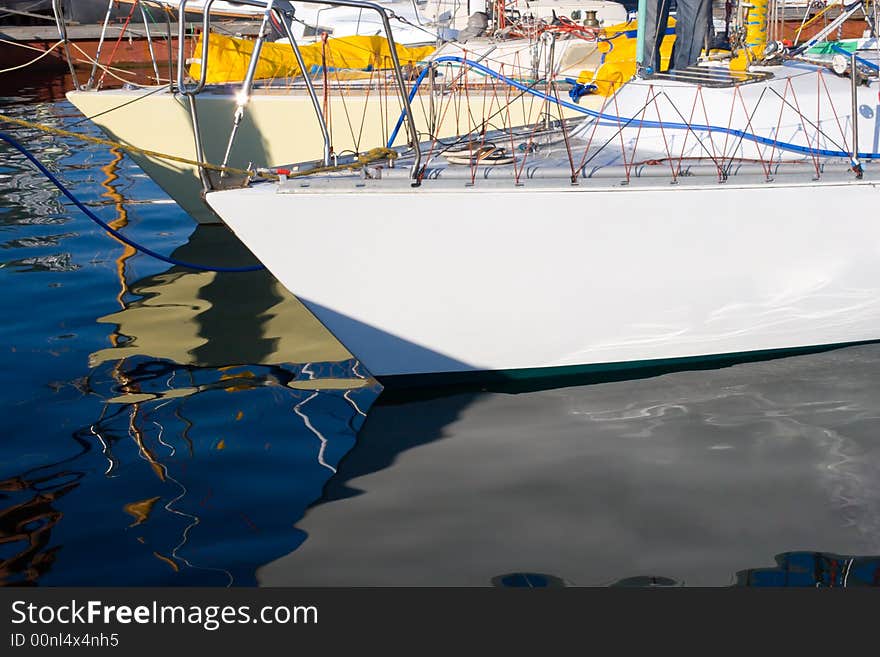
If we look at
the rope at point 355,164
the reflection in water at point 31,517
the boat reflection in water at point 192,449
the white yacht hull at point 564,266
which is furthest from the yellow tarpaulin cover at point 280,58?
the reflection in water at point 31,517

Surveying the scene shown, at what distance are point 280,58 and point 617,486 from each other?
8.12 meters

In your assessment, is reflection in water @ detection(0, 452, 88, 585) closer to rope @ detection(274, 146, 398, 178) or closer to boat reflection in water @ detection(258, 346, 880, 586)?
boat reflection in water @ detection(258, 346, 880, 586)

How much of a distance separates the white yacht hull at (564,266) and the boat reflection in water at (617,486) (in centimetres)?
25

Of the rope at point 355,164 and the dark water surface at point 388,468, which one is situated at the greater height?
the rope at point 355,164

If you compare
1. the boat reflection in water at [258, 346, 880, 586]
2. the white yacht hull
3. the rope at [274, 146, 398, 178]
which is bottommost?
the boat reflection in water at [258, 346, 880, 586]

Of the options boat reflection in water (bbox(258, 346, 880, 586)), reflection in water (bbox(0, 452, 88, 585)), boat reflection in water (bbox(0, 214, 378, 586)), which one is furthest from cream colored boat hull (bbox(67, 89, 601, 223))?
reflection in water (bbox(0, 452, 88, 585))

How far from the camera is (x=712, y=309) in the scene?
5598 mm

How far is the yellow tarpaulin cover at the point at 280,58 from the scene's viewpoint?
36.5ft

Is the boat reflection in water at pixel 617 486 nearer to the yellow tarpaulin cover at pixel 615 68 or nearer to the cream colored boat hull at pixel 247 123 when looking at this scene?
the yellow tarpaulin cover at pixel 615 68

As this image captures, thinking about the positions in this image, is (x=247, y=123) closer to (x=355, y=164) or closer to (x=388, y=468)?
(x=355, y=164)

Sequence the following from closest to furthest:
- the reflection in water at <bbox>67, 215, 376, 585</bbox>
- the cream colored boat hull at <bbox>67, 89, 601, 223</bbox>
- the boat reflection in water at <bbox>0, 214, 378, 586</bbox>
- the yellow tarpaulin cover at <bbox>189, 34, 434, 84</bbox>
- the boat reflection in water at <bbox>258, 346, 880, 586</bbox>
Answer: the boat reflection in water at <bbox>258, 346, 880, 586</bbox>, the boat reflection in water at <bbox>0, 214, 378, 586</bbox>, the reflection in water at <bbox>67, 215, 376, 585</bbox>, the cream colored boat hull at <bbox>67, 89, 601, 223</bbox>, the yellow tarpaulin cover at <bbox>189, 34, 434, 84</bbox>

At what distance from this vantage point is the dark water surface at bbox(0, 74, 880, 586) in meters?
3.97

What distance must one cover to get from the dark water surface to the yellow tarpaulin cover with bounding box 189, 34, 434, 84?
496cm

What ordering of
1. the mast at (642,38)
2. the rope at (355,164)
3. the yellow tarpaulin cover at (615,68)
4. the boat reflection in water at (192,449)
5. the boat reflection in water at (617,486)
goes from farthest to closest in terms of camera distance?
the yellow tarpaulin cover at (615,68) → the mast at (642,38) → the rope at (355,164) → the boat reflection in water at (192,449) → the boat reflection in water at (617,486)
